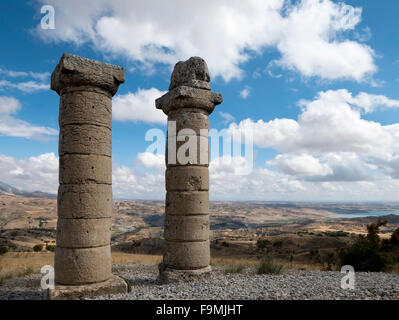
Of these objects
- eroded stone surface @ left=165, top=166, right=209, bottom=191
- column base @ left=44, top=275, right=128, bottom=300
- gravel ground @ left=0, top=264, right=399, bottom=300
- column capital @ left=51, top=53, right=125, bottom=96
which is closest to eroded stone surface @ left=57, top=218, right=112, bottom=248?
column base @ left=44, top=275, right=128, bottom=300

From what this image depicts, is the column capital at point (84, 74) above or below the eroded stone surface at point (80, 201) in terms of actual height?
above

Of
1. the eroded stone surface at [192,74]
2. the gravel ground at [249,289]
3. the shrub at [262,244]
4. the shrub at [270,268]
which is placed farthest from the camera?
the shrub at [262,244]

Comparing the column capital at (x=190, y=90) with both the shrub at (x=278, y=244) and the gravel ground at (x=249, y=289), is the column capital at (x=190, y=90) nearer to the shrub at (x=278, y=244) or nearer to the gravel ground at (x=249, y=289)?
the gravel ground at (x=249, y=289)

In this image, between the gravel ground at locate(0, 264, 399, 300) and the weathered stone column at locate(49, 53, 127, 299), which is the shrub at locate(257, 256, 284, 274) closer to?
the gravel ground at locate(0, 264, 399, 300)

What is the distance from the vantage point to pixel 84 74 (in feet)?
25.0

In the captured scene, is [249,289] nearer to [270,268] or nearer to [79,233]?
[270,268]

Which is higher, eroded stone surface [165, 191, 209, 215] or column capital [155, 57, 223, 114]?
column capital [155, 57, 223, 114]

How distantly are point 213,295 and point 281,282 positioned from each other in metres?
2.68

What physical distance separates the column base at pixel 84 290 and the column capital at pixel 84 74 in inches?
196

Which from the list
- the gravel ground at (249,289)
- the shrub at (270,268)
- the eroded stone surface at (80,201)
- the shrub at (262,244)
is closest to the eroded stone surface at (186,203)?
the gravel ground at (249,289)

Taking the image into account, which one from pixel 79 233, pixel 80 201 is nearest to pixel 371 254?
pixel 79 233

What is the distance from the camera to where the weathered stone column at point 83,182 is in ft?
24.4

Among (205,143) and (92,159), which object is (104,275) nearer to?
(92,159)

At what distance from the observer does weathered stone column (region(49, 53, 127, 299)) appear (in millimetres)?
7438
